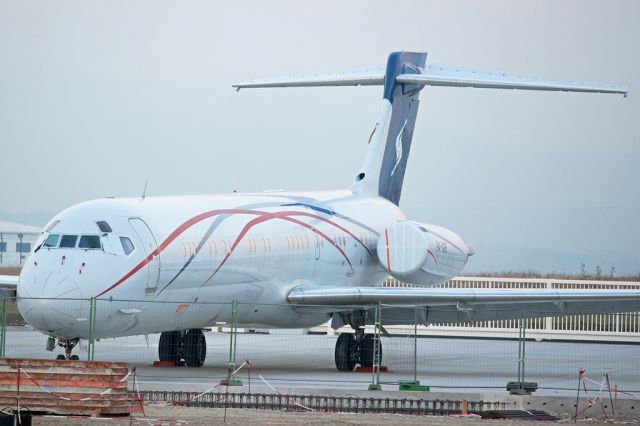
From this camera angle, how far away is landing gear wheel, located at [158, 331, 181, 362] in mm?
24781

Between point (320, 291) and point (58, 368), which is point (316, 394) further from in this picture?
point (320, 291)

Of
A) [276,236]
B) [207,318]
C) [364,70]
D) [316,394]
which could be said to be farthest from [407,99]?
[316,394]

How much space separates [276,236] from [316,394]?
719 cm

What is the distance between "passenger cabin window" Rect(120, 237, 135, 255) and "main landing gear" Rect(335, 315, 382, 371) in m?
5.95

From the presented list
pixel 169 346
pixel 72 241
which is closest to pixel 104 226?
pixel 72 241

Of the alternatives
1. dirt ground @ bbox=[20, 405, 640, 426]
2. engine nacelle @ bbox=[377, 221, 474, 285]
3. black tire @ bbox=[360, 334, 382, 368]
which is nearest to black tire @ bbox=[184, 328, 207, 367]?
black tire @ bbox=[360, 334, 382, 368]

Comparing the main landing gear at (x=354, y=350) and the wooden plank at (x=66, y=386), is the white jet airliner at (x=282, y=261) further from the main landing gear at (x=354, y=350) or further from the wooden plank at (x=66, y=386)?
the wooden plank at (x=66, y=386)

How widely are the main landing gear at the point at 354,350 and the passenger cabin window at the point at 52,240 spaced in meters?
6.92

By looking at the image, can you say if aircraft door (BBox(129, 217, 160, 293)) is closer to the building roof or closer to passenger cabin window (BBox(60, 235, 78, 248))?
passenger cabin window (BBox(60, 235, 78, 248))

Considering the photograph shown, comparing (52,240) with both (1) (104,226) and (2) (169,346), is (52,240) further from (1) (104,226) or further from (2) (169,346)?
(2) (169,346)

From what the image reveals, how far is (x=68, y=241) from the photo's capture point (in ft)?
66.8

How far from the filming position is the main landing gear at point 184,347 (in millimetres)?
24719

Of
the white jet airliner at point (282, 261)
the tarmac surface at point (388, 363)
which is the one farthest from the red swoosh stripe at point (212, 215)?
the tarmac surface at point (388, 363)

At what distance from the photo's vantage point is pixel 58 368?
15367 millimetres
